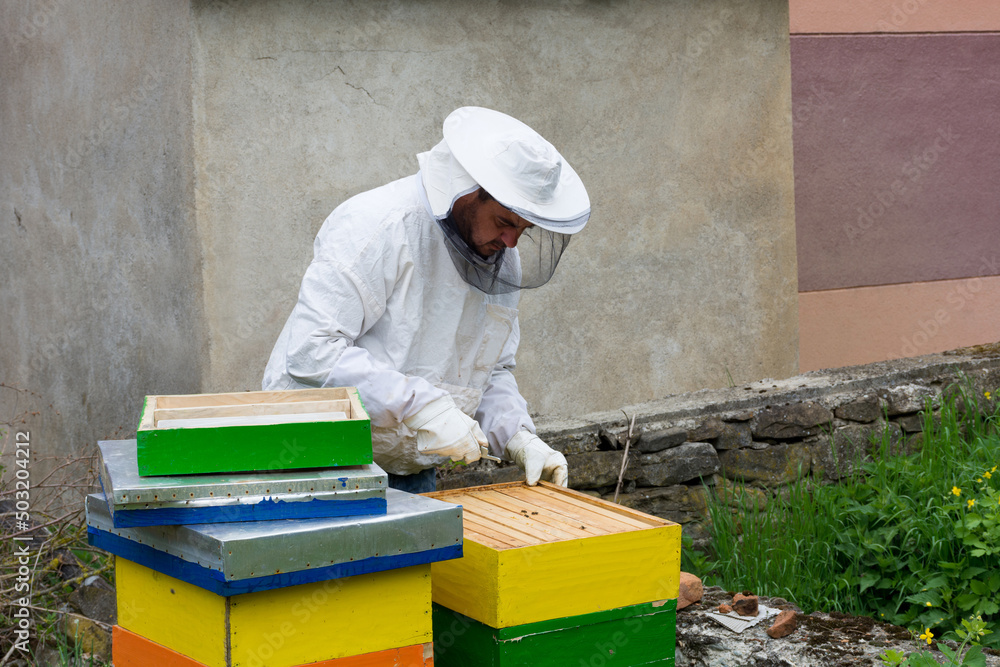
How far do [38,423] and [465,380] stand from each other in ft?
11.4

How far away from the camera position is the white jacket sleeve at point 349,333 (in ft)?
7.30

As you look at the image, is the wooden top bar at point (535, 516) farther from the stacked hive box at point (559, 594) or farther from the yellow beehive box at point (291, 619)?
the yellow beehive box at point (291, 619)

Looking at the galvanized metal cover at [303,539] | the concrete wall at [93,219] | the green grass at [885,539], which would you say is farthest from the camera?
the concrete wall at [93,219]

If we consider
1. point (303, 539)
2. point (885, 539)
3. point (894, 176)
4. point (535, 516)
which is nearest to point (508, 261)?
point (535, 516)

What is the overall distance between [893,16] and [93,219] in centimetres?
424

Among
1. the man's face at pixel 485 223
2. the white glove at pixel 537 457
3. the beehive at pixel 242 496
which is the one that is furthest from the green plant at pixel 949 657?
the beehive at pixel 242 496

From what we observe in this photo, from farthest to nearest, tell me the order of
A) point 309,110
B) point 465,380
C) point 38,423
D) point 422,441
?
point 38,423, point 309,110, point 465,380, point 422,441

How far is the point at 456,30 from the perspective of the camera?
13.3ft

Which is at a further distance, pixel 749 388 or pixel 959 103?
pixel 959 103

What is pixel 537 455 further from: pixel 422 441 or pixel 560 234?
pixel 560 234

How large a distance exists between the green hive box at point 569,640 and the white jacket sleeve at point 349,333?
19.1 inches

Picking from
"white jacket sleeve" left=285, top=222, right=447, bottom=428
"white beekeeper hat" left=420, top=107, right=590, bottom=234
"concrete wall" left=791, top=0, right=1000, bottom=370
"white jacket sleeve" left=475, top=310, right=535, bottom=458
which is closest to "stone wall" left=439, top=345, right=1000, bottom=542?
"concrete wall" left=791, top=0, right=1000, bottom=370

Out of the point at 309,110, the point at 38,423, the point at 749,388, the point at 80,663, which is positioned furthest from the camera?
the point at 38,423

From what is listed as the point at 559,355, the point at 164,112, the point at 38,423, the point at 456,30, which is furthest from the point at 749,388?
the point at 38,423
